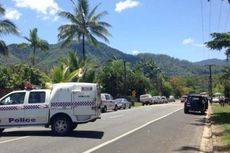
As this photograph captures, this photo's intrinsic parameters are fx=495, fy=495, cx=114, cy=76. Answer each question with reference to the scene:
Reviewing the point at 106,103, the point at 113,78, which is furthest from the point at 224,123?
the point at 113,78

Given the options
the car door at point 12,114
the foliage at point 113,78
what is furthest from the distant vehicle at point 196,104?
the foliage at point 113,78

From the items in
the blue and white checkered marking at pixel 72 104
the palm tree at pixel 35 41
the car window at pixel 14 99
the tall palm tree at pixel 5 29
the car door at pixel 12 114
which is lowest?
the car door at pixel 12 114

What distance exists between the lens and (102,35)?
5341 centimetres

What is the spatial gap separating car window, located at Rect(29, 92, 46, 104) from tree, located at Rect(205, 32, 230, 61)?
688 inches

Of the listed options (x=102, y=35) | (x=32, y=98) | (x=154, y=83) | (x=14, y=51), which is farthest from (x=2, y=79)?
(x=14, y=51)

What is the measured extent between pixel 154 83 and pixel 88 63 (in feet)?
302

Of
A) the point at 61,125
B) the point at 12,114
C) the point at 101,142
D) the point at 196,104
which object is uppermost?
the point at 196,104

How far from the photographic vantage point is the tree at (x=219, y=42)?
34.0 metres

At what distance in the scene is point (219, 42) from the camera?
3456 centimetres

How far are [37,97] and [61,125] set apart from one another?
1513 mm

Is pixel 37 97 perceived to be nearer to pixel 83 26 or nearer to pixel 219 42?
pixel 219 42

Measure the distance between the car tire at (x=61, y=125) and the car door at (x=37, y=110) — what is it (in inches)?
16.1

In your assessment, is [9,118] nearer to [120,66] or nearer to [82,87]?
[82,87]

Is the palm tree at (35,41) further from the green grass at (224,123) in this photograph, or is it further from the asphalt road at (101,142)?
the asphalt road at (101,142)
